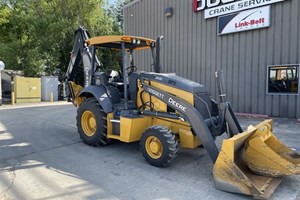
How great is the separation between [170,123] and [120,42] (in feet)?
6.99

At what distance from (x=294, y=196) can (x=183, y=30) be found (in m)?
10.4

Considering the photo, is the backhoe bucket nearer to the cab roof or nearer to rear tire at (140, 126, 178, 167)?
rear tire at (140, 126, 178, 167)

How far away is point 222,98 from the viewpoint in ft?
15.3

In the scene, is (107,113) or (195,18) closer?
(107,113)

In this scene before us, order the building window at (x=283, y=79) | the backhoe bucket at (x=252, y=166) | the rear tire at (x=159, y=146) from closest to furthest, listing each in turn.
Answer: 1. the backhoe bucket at (x=252, y=166)
2. the rear tire at (x=159, y=146)
3. the building window at (x=283, y=79)

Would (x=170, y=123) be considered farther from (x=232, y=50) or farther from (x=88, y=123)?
(x=232, y=50)

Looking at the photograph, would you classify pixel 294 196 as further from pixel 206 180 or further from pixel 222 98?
pixel 222 98

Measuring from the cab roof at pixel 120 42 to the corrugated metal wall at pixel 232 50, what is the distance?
581 centimetres

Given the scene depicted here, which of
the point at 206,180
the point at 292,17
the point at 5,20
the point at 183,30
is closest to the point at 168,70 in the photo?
the point at 183,30

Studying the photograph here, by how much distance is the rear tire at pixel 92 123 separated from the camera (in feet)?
19.5

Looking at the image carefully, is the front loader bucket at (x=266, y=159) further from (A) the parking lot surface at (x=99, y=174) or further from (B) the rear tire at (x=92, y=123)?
(B) the rear tire at (x=92, y=123)

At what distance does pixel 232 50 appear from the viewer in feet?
37.4

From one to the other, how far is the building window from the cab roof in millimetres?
5874

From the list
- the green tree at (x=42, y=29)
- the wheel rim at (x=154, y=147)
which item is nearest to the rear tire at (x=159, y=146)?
the wheel rim at (x=154, y=147)
